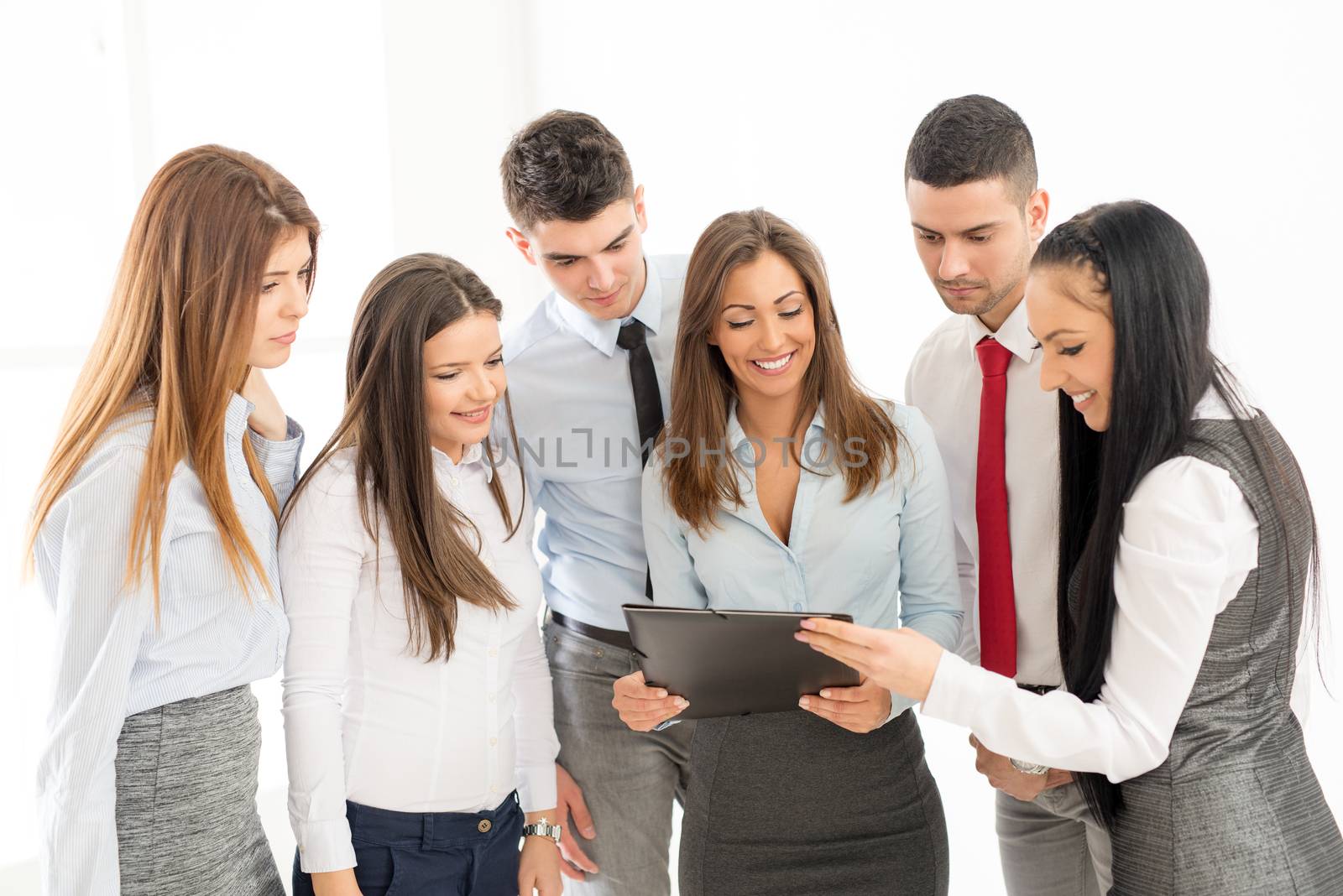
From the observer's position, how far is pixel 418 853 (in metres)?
1.76

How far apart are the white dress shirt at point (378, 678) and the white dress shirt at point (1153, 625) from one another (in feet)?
2.73

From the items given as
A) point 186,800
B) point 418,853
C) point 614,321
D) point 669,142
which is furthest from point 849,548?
point 669,142

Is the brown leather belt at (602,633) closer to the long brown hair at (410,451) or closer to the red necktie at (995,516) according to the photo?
the long brown hair at (410,451)

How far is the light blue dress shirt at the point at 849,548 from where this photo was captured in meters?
1.87

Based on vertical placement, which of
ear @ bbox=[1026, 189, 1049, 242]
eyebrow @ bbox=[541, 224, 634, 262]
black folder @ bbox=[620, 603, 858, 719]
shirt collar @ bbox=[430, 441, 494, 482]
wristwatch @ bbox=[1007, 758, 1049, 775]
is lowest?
wristwatch @ bbox=[1007, 758, 1049, 775]

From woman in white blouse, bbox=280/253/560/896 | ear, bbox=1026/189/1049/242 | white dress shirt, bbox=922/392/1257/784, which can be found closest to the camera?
white dress shirt, bbox=922/392/1257/784

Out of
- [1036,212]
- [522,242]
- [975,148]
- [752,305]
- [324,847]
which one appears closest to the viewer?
[324,847]

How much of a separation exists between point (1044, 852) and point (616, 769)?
86 centimetres

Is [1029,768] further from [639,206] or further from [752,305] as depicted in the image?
[639,206]

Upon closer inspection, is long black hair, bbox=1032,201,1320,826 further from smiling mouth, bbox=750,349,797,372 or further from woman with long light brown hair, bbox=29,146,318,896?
woman with long light brown hair, bbox=29,146,318,896

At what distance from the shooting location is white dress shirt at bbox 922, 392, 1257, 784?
52.3 inches

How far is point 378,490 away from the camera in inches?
69.7

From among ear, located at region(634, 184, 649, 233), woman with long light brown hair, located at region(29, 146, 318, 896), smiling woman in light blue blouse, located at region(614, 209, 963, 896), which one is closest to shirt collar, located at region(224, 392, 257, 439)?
woman with long light brown hair, located at region(29, 146, 318, 896)

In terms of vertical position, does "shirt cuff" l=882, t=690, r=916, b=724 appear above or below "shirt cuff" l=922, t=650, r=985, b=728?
below
